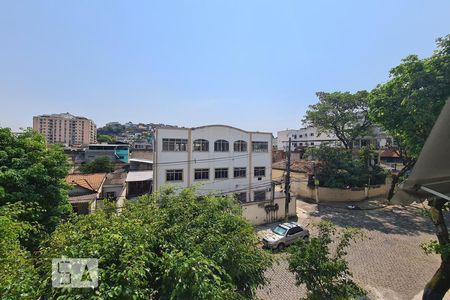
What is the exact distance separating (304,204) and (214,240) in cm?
1986

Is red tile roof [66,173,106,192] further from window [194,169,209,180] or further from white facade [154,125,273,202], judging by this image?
window [194,169,209,180]

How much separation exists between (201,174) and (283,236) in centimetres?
958

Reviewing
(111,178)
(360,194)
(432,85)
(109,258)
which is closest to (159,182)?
(111,178)

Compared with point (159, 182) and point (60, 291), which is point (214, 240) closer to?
point (60, 291)

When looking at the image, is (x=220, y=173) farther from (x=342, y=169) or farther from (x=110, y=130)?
(x=110, y=130)

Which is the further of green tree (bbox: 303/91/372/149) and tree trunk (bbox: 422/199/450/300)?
green tree (bbox: 303/91/372/149)

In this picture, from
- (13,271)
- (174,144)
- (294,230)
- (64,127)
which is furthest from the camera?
(64,127)

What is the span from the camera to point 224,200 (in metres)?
6.89

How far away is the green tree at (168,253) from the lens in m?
2.78

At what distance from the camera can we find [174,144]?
19.2m

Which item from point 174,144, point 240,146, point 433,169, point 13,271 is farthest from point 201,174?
point 433,169

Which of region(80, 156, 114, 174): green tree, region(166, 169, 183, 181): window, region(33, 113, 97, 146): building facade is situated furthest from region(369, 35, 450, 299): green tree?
region(33, 113, 97, 146): building facade

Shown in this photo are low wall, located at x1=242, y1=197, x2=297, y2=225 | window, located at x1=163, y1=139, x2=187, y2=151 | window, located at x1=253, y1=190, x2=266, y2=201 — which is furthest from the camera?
window, located at x1=253, y1=190, x2=266, y2=201

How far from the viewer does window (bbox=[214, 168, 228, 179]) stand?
2109 centimetres
